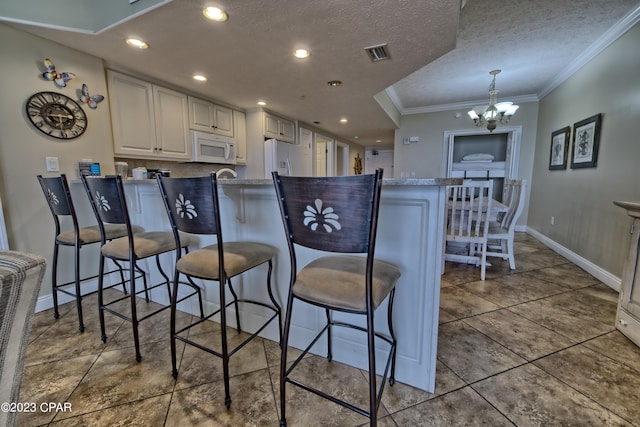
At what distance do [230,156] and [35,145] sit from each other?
6.79 ft

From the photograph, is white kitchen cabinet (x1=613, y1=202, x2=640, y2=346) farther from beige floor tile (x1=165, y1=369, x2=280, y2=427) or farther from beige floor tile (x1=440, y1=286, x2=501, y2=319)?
beige floor tile (x1=165, y1=369, x2=280, y2=427)

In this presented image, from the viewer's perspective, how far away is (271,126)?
4223 millimetres

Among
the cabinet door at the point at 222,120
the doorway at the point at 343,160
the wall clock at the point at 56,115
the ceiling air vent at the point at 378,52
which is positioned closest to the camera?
the wall clock at the point at 56,115

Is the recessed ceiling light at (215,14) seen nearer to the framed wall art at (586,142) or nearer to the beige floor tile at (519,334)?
the beige floor tile at (519,334)

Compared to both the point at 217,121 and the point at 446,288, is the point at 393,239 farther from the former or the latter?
the point at 217,121

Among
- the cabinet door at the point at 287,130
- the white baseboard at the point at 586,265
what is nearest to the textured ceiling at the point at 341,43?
the cabinet door at the point at 287,130

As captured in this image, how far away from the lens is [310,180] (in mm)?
884

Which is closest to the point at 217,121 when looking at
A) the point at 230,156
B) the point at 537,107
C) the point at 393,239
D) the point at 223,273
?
the point at 230,156

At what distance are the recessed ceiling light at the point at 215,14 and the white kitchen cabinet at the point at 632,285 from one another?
110 inches

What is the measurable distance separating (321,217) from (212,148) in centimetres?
321

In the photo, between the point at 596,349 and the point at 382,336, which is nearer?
the point at 382,336

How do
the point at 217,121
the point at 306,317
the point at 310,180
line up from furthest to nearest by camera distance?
the point at 217,121, the point at 306,317, the point at 310,180

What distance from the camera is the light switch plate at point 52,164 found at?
2.07m

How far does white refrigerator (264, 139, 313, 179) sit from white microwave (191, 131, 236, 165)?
521 millimetres
